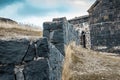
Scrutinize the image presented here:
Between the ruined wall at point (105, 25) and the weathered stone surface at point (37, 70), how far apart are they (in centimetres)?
1614

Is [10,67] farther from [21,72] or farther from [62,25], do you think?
[62,25]

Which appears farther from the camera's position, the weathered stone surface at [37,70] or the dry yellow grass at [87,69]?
the dry yellow grass at [87,69]

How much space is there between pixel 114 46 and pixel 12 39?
16847 millimetres

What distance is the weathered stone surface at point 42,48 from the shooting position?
4.18 m

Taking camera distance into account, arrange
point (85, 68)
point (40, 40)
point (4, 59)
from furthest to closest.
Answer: point (85, 68), point (40, 40), point (4, 59)

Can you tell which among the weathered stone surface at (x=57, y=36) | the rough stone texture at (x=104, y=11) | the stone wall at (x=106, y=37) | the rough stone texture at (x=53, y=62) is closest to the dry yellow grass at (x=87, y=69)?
the weathered stone surface at (x=57, y=36)

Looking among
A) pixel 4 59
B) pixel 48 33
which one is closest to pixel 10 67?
pixel 4 59

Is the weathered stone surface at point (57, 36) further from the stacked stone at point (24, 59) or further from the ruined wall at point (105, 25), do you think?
the ruined wall at point (105, 25)

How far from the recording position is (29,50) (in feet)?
13.4

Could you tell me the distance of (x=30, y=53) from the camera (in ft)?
13.4

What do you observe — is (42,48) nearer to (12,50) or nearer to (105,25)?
(12,50)

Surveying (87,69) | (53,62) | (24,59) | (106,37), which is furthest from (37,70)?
(106,37)

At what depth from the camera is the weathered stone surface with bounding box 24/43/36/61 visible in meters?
4.05

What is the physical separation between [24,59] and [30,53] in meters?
0.15
